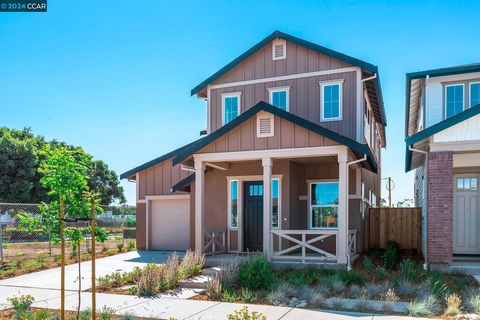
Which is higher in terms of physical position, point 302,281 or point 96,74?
point 96,74

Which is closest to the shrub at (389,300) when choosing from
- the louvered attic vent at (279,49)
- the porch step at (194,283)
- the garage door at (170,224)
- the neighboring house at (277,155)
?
the neighboring house at (277,155)

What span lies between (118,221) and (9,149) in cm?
998

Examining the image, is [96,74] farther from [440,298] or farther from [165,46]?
[440,298]

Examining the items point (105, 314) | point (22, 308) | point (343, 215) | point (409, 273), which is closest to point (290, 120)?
point (343, 215)

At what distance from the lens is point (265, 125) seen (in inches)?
473

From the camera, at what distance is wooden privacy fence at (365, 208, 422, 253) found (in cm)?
1568

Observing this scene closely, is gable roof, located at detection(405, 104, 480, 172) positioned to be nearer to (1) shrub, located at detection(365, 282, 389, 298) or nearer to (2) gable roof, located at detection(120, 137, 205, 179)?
(1) shrub, located at detection(365, 282, 389, 298)

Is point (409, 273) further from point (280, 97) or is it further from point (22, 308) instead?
point (22, 308)

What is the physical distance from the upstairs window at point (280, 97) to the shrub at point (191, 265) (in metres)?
6.15

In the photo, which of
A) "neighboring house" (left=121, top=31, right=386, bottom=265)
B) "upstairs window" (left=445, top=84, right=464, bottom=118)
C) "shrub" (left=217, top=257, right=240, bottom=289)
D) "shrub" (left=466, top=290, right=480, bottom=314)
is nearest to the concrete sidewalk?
"shrub" (left=217, top=257, right=240, bottom=289)

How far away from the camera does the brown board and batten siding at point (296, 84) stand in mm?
13969

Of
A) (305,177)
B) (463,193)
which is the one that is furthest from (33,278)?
(463,193)

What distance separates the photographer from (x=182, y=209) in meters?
18.0

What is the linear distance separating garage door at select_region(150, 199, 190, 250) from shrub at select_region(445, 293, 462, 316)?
11.7 metres
